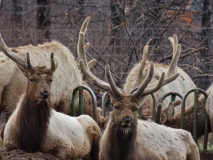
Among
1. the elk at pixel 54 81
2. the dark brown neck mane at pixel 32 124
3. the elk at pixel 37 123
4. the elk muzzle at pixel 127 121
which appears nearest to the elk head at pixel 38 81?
the elk at pixel 37 123

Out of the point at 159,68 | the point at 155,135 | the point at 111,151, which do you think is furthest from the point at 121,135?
the point at 159,68

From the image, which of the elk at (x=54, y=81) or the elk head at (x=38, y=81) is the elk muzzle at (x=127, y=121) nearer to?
the elk head at (x=38, y=81)

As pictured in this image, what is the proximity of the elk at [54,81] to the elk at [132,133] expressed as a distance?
203cm

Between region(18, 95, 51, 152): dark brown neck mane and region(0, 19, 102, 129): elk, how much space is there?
179cm

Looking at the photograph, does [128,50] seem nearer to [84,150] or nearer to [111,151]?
[84,150]

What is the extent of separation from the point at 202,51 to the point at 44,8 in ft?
13.8

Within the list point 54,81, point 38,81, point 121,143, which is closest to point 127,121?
point 121,143

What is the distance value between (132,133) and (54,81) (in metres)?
3.95

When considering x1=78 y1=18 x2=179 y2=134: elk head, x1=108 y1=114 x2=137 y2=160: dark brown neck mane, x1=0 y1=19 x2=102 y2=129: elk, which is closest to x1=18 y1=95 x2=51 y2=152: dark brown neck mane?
x1=78 y1=18 x2=179 y2=134: elk head

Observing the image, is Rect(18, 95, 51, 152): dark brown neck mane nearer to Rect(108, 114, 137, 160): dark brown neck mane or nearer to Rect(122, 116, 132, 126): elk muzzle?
Rect(108, 114, 137, 160): dark brown neck mane

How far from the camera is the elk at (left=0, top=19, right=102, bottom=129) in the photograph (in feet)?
34.2

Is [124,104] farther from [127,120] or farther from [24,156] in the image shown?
[24,156]

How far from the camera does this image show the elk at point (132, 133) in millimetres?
7601

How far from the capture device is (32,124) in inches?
342
